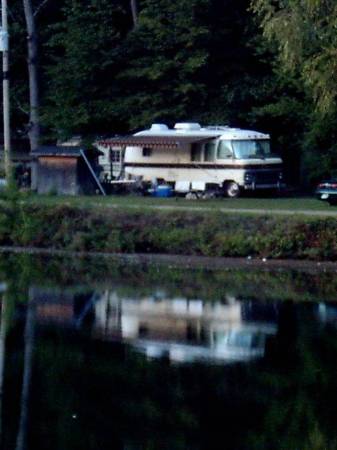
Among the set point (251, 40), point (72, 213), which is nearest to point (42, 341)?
point (72, 213)

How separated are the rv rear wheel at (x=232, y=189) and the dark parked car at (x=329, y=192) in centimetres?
400

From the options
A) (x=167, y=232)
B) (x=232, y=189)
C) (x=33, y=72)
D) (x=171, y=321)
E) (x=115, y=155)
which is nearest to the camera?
(x=171, y=321)

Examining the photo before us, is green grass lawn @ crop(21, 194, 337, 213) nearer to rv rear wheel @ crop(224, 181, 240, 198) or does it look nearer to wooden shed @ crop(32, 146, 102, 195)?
rv rear wheel @ crop(224, 181, 240, 198)

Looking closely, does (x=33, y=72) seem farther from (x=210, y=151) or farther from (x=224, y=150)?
(x=224, y=150)

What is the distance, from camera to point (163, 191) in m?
45.6

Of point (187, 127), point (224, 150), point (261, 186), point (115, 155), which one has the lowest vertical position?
point (261, 186)

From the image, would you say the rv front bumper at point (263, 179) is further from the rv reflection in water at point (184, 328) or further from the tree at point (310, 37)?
the rv reflection in water at point (184, 328)

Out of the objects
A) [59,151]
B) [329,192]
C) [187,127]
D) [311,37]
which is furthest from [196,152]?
[311,37]

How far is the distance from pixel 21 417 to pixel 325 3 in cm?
1626

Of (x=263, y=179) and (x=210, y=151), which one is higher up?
(x=210, y=151)

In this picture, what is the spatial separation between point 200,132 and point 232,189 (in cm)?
235

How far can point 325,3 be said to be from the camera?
27.7 meters

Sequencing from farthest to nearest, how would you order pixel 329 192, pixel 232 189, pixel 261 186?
pixel 232 189 → pixel 261 186 → pixel 329 192

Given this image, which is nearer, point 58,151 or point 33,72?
point 58,151
